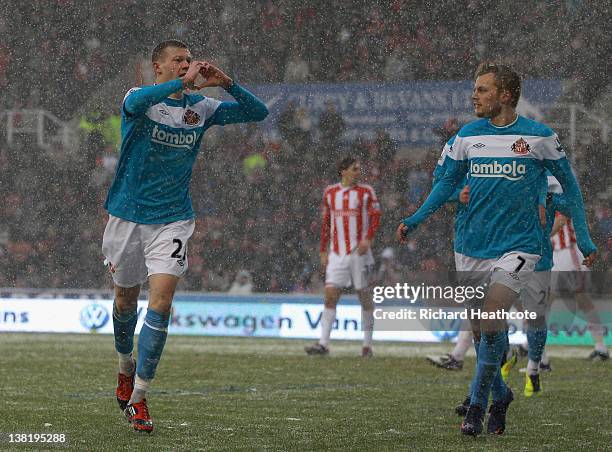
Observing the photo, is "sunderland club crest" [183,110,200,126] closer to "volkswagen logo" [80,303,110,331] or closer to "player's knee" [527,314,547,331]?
"player's knee" [527,314,547,331]

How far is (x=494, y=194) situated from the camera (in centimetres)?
600

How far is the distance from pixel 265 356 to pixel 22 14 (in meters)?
10.1

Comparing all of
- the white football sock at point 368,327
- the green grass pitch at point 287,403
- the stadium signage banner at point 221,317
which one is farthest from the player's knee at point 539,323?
the stadium signage banner at point 221,317

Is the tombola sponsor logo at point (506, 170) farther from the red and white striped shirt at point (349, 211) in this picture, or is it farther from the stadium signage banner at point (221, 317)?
the stadium signage banner at point (221, 317)

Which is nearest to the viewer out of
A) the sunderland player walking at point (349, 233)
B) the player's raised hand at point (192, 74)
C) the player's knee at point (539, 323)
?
the player's raised hand at point (192, 74)

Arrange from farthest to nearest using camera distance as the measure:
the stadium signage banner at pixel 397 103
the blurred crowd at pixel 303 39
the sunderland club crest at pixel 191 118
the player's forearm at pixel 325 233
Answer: the blurred crowd at pixel 303 39 → the stadium signage banner at pixel 397 103 → the player's forearm at pixel 325 233 → the sunderland club crest at pixel 191 118

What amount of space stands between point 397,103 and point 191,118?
11.5 meters

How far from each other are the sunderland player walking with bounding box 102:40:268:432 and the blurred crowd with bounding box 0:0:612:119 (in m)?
11.5

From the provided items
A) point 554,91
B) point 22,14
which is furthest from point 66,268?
point 554,91

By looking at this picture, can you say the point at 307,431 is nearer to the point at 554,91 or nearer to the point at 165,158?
the point at 165,158

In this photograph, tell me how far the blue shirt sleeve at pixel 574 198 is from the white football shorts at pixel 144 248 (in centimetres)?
176

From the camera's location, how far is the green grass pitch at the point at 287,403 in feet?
18.7

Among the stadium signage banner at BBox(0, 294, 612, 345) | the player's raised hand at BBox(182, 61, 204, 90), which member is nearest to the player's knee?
the player's raised hand at BBox(182, 61, 204, 90)

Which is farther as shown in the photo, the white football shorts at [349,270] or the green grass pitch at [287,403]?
the white football shorts at [349,270]
